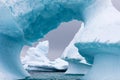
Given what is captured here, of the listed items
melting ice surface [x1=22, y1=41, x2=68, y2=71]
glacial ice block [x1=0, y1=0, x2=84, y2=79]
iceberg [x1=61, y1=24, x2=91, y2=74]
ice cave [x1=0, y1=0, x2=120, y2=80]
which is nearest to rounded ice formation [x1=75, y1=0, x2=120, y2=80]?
ice cave [x1=0, y1=0, x2=120, y2=80]

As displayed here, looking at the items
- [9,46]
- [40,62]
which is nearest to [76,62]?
[40,62]

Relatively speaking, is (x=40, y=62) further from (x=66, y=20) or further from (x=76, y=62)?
(x=66, y=20)

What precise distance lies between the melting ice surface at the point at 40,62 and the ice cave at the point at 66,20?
20.9 ft

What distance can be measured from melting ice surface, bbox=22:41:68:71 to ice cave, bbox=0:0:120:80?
6385 millimetres

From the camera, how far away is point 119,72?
5812 mm

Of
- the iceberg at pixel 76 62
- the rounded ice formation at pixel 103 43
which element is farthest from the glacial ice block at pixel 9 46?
the iceberg at pixel 76 62

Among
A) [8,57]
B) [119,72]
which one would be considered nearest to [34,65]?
[8,57]

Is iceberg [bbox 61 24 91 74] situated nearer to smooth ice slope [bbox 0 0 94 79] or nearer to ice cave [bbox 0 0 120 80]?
ice cave [bbox 0 0 120 80]

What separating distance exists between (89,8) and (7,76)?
2.32 m

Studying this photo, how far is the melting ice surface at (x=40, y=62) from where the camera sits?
14797 millimetres

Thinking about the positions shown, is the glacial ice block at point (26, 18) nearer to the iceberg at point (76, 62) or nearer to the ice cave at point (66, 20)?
the ice cave at point (66, 20)

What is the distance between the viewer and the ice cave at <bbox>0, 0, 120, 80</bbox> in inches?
233

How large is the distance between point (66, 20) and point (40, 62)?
25.0ft

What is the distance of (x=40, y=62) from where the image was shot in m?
15.4
